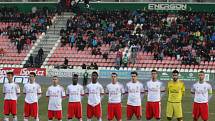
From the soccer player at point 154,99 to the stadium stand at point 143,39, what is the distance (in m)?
23.5

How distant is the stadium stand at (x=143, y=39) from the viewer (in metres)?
47.1

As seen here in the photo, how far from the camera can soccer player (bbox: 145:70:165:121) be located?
2214 centimetres

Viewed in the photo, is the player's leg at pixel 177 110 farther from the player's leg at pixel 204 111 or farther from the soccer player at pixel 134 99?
the soccer player at pixel 134 99

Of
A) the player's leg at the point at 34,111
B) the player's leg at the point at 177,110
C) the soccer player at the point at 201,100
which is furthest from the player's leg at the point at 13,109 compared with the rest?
the soccer player at the point at 201,100

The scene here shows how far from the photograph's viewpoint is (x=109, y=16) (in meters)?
54.3

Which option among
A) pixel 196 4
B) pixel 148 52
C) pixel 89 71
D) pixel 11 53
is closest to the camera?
pixel 89 71

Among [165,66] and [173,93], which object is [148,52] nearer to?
[165,66]

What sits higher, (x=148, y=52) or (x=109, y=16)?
(x=109, y=16)

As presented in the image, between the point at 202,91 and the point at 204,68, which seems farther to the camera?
the point at 204,68

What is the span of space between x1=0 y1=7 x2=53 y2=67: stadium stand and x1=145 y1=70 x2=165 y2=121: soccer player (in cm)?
2817

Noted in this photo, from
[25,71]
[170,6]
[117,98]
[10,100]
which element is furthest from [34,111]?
[170,6]

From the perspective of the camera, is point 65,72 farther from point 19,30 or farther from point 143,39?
point 19,30

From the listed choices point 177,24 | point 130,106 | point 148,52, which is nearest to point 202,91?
point 130,106

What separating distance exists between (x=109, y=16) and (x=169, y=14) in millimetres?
5689
